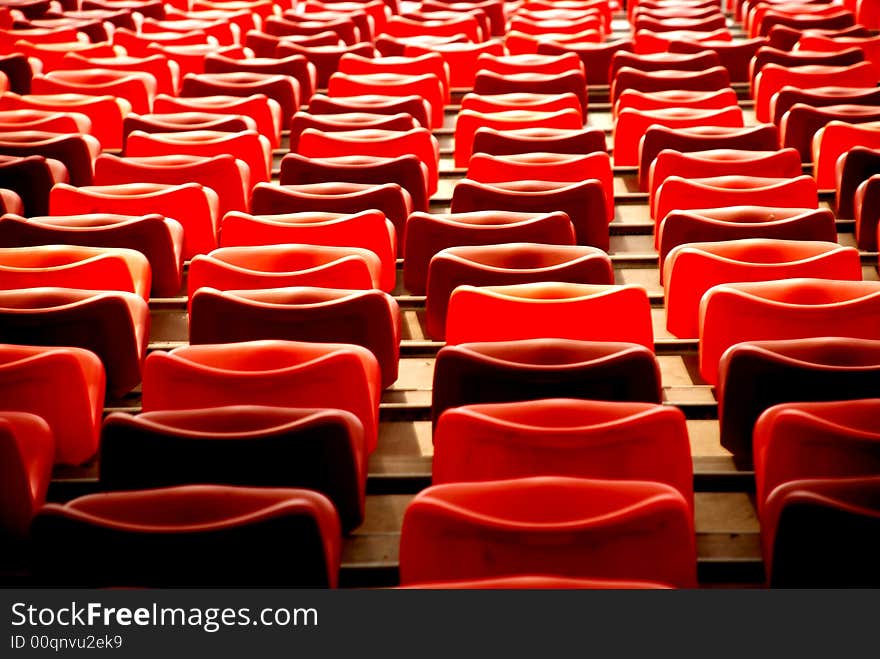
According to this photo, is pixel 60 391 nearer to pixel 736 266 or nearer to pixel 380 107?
pixel 736 266

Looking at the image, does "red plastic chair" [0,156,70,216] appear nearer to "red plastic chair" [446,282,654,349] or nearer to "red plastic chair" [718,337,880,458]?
"red plastic chair" [446,282,654,349]

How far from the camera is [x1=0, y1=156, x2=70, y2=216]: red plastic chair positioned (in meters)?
2.35

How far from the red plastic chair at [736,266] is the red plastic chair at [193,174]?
987 millimetres

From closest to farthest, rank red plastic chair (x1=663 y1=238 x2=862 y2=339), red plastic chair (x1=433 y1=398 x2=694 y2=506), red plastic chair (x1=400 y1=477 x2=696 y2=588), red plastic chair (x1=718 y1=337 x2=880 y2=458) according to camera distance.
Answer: red plastic chair (x1=400 y1=477 x2=696 y2=588), red plastic chair (x1=433 y1=398 x2=694 y2=506), red plastic chair (x1=718 y1=337 x2=880 y2=458), red plastic chair (x1=663 y1=238 x2=862 y2=339)

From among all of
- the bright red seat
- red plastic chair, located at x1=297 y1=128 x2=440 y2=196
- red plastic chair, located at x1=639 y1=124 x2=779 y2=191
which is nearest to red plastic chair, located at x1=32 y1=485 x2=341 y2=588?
the bright red seat

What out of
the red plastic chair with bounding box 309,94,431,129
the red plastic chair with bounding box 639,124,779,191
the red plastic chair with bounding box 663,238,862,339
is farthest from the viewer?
the red plastic chair with bounding box 309,94,431,129

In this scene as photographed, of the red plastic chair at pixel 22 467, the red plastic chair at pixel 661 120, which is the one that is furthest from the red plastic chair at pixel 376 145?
the red plastic chair at pixel 22 467

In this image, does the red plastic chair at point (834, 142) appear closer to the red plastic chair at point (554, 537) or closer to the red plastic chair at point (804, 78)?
A: the red plastic chair at point (804, 78)

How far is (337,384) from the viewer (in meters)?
1.50

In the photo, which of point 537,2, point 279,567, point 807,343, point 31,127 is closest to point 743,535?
point 807,343

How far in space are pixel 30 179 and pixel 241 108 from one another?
67 centimetres

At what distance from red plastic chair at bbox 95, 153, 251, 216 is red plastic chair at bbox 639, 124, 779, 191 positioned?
929 mm

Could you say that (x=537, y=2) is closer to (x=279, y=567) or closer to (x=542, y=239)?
(x=542, y=239)

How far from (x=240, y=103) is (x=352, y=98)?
0.98 feet
